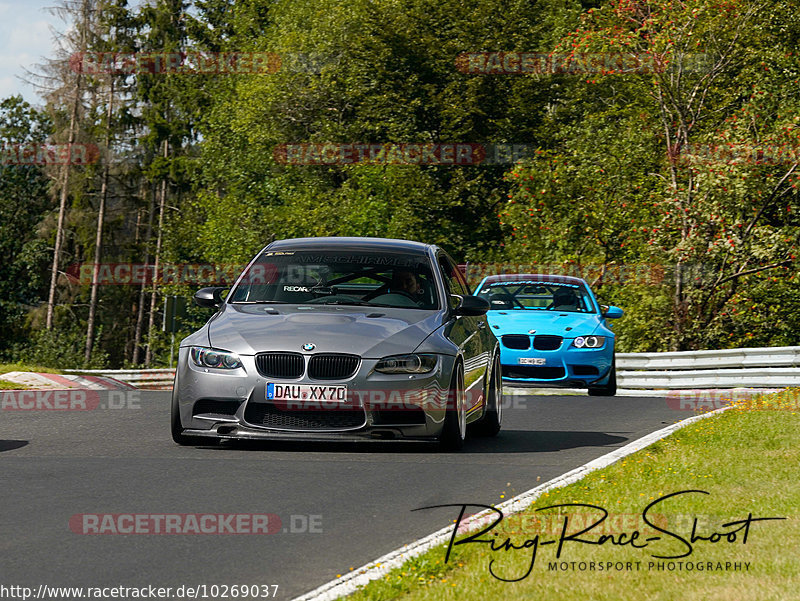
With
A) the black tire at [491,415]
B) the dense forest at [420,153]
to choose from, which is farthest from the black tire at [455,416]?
the dense forest at [420,153]

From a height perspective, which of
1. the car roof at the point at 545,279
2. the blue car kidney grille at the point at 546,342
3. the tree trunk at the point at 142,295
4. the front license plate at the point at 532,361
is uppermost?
the tree trunk at the point at 142,295

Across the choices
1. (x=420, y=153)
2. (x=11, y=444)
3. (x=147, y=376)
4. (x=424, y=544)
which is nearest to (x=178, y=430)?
(x=11, y=444)

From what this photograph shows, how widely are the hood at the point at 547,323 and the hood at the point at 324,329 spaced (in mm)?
8029

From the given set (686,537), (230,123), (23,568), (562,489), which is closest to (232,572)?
(23,568)

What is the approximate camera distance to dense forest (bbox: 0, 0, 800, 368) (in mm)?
30609

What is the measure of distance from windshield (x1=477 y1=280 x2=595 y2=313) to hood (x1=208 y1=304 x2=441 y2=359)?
869 centimetres

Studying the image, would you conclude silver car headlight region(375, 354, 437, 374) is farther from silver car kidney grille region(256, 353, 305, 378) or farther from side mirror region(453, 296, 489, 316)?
side mirror region(453, 296, 489, 316)

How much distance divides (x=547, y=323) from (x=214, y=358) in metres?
9.45

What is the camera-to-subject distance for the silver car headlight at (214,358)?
9.84m

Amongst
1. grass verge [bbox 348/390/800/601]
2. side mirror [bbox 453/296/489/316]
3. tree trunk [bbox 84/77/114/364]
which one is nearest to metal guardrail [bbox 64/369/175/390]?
side mirror [bbox 453/296/489/316]

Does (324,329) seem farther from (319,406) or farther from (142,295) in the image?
(142,295)

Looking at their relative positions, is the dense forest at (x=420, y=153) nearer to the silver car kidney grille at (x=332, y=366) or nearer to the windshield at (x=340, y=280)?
the windshield at (x=340, y=280)

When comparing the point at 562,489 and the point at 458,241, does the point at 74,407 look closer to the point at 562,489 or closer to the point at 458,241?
the point at 562,489

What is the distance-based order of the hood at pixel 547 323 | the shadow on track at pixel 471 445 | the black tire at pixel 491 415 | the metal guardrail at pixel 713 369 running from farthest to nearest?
1. the metal guardrail at pixel 713 369
2. the hood at pixel 547 323
3. the black tire at pixel 491 415
4. the shadow on track at pixel 471 445
